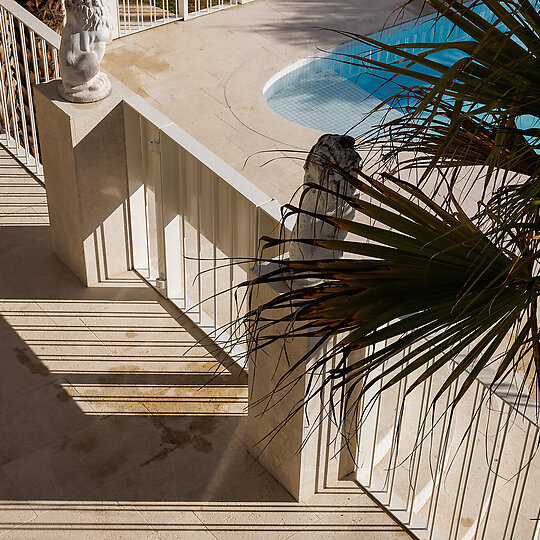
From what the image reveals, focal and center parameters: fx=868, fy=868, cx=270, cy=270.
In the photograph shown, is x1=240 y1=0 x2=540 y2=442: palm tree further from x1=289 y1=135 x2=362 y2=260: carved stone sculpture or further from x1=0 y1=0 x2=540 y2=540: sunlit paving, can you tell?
x1=289 y1=135 x2=362 y2=260: carved stone sculpture

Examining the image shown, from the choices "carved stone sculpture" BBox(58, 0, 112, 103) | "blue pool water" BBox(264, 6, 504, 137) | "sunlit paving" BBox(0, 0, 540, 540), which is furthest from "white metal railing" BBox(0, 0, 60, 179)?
"blue pool water" BBox(264, 6, 504, 137)

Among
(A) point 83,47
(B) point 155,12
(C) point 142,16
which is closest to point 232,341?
(A) point 83,47

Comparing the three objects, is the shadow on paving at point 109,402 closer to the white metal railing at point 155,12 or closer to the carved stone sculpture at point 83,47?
the carved stone sculpture at point 83,47

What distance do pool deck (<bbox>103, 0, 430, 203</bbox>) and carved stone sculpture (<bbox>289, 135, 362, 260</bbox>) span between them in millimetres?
3755

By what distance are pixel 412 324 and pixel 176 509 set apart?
1.97 m

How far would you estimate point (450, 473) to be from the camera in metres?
4.29

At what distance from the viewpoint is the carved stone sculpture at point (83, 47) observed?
14.5ft

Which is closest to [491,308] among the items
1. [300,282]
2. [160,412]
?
[300,282]

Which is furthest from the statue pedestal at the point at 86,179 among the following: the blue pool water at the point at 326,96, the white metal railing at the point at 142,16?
the white metal railing at the point at 142,16

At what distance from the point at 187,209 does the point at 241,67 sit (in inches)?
192

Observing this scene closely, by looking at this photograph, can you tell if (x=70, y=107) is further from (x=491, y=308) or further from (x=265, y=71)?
(x=265, y=71)

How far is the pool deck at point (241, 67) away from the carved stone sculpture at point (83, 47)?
266cm

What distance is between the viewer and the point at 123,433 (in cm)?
420

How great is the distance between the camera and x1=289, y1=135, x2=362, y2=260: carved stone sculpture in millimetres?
2926
